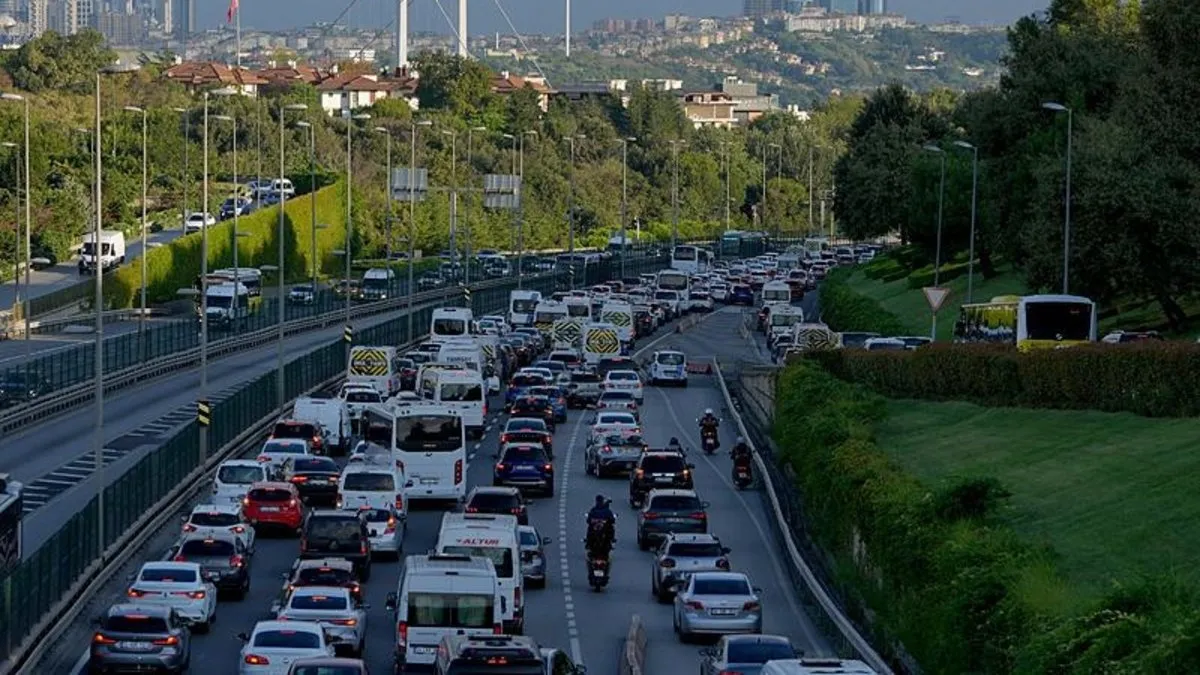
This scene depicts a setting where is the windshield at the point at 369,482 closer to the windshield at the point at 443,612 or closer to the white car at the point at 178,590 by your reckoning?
the white car at the point at 178,590

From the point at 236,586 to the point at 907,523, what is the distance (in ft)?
39.2

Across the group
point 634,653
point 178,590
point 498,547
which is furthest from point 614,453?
point 634,653

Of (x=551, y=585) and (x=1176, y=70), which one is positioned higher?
(x=1176, y=70)

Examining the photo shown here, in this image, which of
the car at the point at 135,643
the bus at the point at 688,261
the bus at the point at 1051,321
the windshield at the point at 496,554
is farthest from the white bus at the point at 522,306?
the car at the point at 135,643

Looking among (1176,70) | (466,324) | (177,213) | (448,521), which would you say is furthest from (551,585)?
(177,213)

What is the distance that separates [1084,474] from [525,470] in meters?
19.6

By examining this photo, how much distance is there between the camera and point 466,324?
3863 inches

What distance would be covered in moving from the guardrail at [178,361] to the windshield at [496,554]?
29.8m

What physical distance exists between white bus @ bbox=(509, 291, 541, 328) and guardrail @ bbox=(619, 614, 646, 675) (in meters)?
69.1

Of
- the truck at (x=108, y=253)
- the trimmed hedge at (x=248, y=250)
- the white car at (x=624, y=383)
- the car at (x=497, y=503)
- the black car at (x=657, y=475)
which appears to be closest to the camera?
the car at (x=497, y=503)

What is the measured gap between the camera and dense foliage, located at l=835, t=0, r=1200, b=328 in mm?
71000

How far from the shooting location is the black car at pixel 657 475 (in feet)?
193

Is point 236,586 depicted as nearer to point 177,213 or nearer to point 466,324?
point 466,324

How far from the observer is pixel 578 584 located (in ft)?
160
